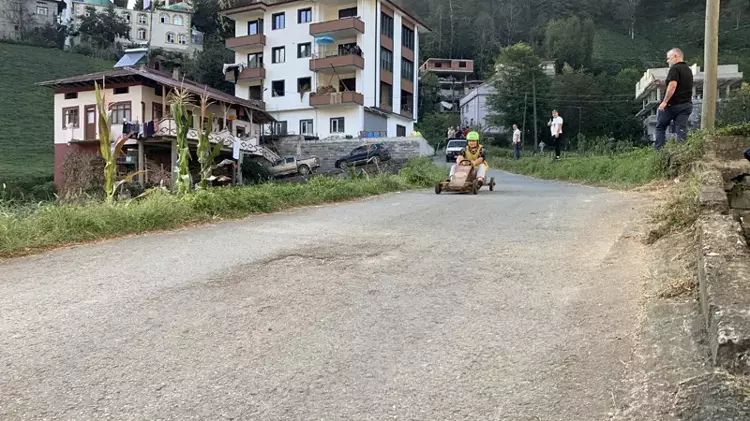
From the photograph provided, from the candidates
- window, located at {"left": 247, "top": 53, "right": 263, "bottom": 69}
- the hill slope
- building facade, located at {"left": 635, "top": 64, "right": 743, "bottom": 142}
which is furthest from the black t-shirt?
window, located at {"left": 247, "top": 53, "right": 263, "bottom": 69}

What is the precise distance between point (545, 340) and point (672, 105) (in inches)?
365

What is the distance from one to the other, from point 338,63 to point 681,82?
3678 cm

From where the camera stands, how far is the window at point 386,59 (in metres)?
47.4

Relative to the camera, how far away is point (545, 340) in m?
3.79

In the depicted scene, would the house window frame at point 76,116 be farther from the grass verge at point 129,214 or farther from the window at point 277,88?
the grass verge at point 129,214

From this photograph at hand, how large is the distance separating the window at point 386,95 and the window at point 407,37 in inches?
187

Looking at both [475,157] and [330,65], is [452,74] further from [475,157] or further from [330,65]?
[475,157]

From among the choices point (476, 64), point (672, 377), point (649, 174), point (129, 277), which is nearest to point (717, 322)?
Answer: point (672, 377)

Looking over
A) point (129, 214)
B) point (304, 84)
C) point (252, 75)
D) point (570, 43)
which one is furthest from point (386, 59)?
point (570, 43)

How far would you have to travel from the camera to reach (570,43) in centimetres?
8288

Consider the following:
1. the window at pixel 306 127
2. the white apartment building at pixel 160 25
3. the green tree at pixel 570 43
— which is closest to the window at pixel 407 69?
the window at pixel 306 127

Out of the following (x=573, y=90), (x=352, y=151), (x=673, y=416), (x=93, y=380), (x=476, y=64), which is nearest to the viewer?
(x=673, y=416)

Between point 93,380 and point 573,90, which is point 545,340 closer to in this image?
point 93,380

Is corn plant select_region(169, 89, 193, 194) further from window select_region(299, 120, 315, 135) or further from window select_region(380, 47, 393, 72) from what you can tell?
window select_region(299, 120, 315, 135)
